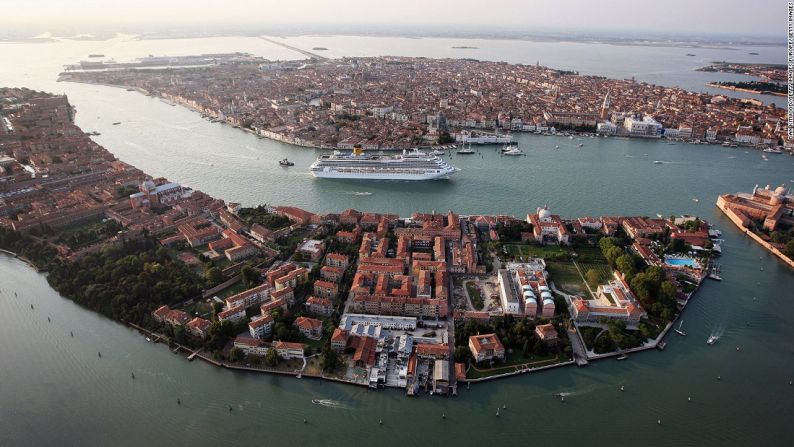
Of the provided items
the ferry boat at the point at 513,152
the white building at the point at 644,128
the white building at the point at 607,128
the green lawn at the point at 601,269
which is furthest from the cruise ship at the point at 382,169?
the white building at the point at 644,128

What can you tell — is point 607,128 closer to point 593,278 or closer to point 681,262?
point 681,262

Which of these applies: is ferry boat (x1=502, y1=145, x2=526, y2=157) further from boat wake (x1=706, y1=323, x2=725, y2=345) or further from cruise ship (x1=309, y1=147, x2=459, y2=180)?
boat wake (x1=706, y1=323, x2=725, y2=345)

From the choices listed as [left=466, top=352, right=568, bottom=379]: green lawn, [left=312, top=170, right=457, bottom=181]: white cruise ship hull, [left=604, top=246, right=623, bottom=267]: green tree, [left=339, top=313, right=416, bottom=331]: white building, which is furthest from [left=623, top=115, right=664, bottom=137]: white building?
[left=339, top=313, right=416, bottom=331]: white building

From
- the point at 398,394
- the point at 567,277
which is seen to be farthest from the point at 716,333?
the point at 398,394

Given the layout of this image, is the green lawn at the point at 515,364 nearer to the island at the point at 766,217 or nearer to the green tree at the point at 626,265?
the green tree at the point at 626,265

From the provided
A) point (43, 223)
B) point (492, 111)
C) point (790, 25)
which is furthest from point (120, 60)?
point (790, 25)
